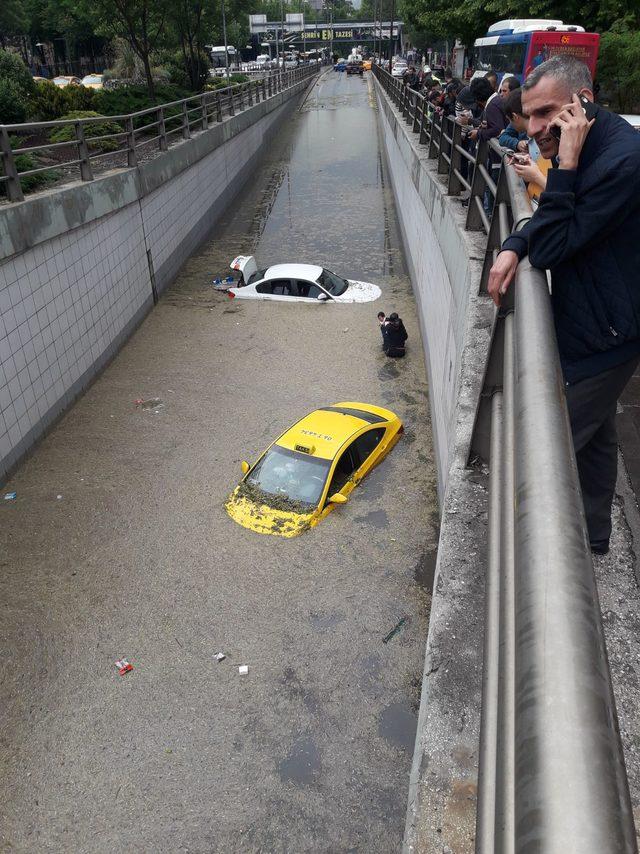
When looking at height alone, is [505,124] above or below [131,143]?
above

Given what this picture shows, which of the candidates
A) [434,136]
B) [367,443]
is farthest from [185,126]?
[367,443]

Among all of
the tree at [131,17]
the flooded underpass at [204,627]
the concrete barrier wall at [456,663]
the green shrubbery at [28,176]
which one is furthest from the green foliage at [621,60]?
the concrete barrier wall at [456,663]

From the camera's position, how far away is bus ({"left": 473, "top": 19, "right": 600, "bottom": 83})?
1989cm

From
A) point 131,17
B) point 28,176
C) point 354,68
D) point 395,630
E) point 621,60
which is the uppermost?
point 131,17

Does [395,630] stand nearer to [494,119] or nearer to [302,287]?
[494,119]

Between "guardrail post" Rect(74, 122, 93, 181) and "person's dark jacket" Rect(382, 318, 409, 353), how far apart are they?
6.84 meters

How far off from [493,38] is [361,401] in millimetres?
22260

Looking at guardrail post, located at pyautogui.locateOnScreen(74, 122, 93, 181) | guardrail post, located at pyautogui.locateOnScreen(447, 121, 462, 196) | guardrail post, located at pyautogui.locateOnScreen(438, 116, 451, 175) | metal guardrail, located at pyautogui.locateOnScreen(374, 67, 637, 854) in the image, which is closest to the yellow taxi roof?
guardrail post, located at pyautogui.locateOnScreen(447, 121, 462, 196)

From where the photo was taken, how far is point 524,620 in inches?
31.7

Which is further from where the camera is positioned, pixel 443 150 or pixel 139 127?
pixel 139 127

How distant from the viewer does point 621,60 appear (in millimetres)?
21562

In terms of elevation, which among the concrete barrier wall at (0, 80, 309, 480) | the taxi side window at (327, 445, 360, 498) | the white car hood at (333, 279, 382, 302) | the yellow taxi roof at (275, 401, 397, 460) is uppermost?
the concrete barrier wall at (0, 80, 309, 480)

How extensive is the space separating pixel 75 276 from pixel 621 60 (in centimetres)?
1987

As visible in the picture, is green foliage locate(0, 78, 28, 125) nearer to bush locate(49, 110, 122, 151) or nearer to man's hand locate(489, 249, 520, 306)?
bush locate(49, 110, 122, 151)
